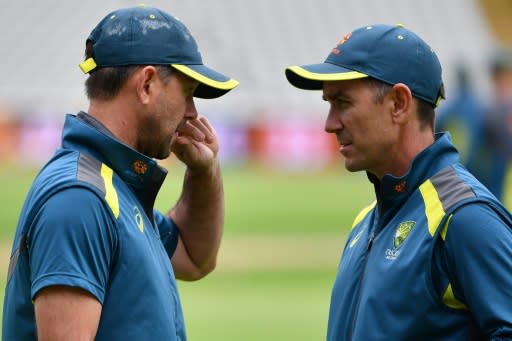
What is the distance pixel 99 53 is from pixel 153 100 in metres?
0.25

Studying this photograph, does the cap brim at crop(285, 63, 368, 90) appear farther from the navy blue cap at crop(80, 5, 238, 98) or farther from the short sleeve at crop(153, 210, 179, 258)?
the short sleeve at crop(153, 210, 179, 258)

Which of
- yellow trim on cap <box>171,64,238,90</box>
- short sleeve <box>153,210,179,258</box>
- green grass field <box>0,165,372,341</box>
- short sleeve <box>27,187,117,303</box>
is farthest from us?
green grass field <box>0,165,372,341</box>

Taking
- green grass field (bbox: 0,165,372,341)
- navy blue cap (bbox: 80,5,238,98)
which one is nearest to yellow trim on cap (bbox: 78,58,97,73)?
navy blue cap (bbox: 80,5,238,98)

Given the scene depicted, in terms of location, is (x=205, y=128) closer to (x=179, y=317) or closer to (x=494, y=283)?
(x=179, y=317)

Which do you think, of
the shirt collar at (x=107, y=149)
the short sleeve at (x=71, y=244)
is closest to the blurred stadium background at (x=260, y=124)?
the shirt collar at (x=107, y=149)

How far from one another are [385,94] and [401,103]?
7 centimetres

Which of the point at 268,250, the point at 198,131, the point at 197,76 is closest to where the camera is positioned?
the point at 197,76

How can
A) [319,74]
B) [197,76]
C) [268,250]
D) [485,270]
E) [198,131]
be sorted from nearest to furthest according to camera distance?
[485,270], [197,76], [319,74], [198,131], [268,250]

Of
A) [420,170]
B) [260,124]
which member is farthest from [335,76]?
[260,124]

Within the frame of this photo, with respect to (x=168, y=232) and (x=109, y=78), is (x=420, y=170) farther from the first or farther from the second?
(x=168, y=232)

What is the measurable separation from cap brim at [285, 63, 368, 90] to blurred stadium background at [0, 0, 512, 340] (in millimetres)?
5855

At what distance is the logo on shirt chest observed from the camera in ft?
10.8

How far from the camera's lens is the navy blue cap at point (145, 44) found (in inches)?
127

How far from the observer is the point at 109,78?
10.7 feet
